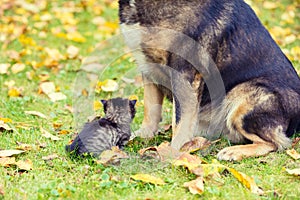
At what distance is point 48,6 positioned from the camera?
9.56 metres

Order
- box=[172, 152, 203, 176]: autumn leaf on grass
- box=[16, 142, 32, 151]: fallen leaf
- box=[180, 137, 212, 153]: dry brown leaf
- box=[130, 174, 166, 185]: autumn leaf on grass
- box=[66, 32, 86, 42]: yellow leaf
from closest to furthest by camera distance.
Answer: box=[130, 174, 166, 185]: autumn leaf on grass, box=[172, 152, 203, 176]: autumn leaf on grass, box=[16, 142, 32, 151]: fallen leaf, box=[180, 137, 212, 153]: dry brown leaf, box=[66, 32, 86, 42]: yellow leaf

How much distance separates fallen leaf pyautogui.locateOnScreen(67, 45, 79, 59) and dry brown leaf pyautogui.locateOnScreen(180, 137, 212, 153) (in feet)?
11.4

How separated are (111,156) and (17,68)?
130 inches

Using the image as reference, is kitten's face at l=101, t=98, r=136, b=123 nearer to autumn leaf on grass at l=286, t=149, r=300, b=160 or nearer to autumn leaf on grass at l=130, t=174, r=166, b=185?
autumn leaf on grass at l=130, t=174, r=166, b=185

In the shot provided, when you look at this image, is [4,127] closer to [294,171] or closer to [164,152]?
[164,152]

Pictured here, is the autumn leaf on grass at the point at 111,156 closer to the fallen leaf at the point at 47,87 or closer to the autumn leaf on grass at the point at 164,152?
the autumn leaf on grass at the point at 164,152

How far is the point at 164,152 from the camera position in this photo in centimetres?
428

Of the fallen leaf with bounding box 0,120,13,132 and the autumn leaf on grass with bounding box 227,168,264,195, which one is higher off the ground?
the fallen leaf with bounding box 0,120,13,132

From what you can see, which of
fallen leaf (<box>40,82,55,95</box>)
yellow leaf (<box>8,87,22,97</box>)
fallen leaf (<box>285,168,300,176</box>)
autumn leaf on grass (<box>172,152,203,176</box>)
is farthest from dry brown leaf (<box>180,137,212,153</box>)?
yellow leaf (<box>8,87,22,97</box>)

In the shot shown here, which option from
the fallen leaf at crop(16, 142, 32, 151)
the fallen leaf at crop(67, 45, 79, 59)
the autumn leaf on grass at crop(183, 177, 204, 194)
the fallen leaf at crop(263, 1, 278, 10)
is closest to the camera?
the autumn leaf on grass at crop(183, 177, 204, 194)

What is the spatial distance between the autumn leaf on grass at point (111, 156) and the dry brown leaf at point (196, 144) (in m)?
0.65

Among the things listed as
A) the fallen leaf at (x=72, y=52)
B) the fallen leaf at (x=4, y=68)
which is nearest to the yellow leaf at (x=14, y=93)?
the fallen leaf at (x=4, y=68)

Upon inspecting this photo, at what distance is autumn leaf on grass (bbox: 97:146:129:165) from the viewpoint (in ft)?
13.1

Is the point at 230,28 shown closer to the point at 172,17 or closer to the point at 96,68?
the point at 172,17
